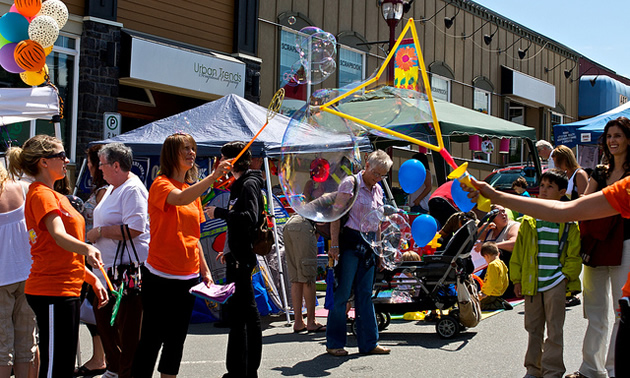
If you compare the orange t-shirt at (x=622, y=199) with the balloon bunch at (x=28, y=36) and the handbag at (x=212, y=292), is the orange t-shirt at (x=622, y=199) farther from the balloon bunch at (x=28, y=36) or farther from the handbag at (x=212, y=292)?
the balloon bunch at (x=28, y=36)

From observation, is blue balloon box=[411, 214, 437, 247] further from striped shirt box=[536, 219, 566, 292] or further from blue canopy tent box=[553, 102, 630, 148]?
blue canopy tent box=[553, 102, 630, 148]

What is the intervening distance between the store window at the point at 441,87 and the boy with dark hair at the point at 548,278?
55.7ft

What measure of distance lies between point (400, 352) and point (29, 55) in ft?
15.6

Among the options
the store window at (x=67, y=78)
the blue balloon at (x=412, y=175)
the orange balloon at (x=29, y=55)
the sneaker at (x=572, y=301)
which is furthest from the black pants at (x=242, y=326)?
the store window at (x=67, y=78)

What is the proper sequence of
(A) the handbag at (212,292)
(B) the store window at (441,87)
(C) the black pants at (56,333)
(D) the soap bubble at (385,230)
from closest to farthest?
(C) the black pants at (56,333) < (A) the handbag at (212,292) < (D) the soap bubble at (385,230) < (B) the store window at (441,87)

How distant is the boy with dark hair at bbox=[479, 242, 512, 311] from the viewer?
336 inches

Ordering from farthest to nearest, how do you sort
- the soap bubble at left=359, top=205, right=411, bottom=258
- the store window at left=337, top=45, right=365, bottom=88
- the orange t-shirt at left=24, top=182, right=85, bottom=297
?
the store window at left=337, top=45, right=365, bottom=88 → the soap bubble at left=359, top=205, right=411, bottom=258 → the orange t-shirt at left=24, top=182, right=85, bottom=297

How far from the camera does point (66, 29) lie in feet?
41.2

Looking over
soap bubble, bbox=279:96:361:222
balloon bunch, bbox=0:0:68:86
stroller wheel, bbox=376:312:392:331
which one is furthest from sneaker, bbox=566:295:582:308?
balloon bunch, bbox=0:0:68:86

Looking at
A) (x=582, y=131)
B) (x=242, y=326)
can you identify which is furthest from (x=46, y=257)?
(x=582, y=131)

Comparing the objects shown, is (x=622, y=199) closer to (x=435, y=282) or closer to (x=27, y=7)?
(x=435, y=282)

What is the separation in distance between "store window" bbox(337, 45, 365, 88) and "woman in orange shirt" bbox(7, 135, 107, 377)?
1460 centimetres

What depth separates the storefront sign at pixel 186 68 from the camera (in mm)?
13406

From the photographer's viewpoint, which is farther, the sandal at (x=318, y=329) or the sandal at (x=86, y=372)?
the sandal at (x=318, y=329)
